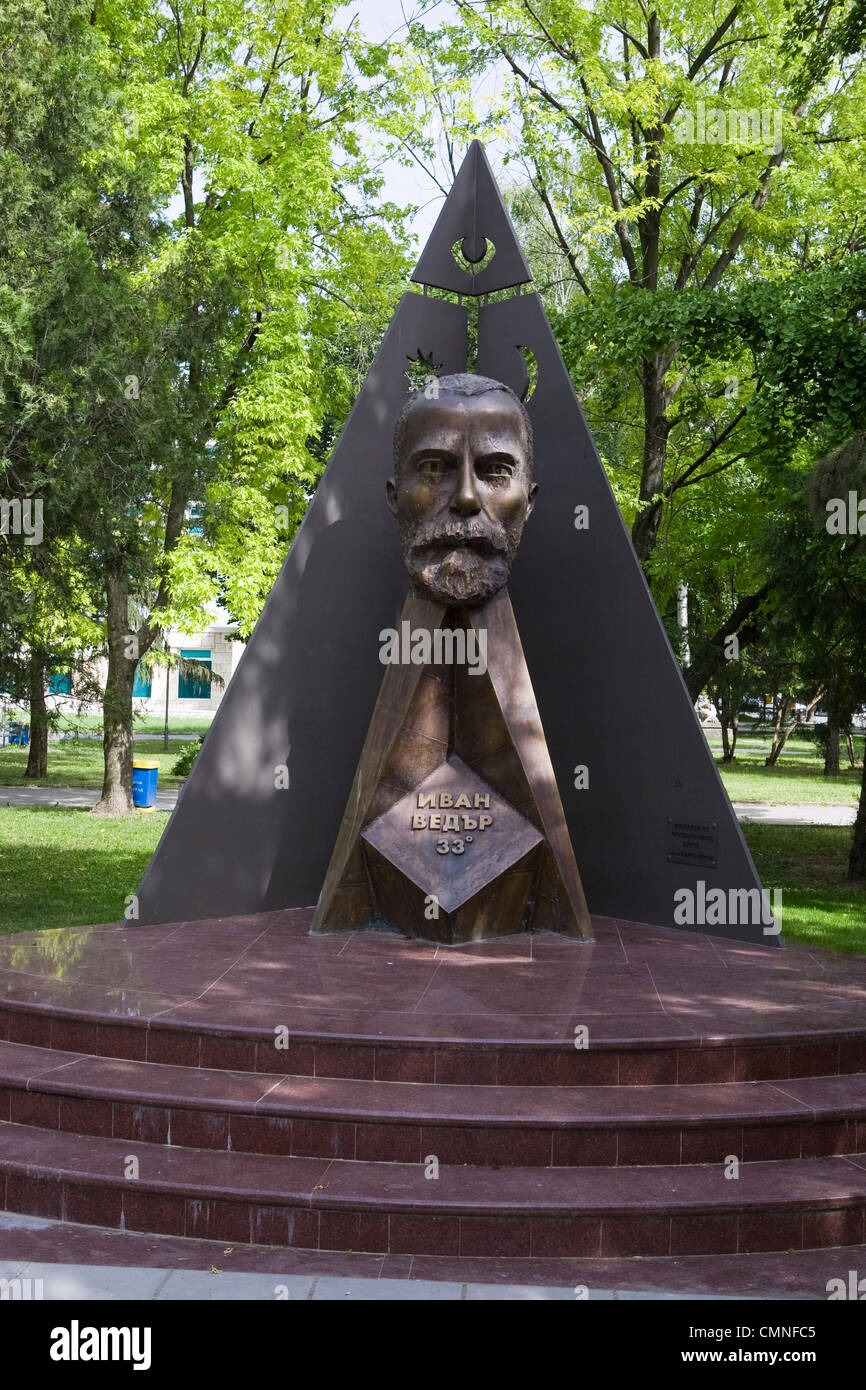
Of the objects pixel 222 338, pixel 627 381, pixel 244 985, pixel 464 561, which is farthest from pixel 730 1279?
pixel 627 381

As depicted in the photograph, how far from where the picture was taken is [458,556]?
28.4 feet

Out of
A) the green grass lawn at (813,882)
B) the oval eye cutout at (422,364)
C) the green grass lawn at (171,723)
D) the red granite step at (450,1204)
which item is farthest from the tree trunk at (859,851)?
the green grass lawn at (171,723)

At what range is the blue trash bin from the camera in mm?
20922

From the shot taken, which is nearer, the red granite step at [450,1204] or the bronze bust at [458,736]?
the red granite step at [450,1204]

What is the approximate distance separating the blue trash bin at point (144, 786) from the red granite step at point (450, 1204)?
15.5 m

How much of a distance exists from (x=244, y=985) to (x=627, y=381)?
13.3 meters

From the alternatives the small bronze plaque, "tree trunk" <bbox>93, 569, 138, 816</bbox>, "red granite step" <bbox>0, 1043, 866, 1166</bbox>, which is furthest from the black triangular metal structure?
"tree trunk" <bbox>93, 569, 138, 816</bbox>

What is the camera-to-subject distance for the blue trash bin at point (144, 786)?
20922mm

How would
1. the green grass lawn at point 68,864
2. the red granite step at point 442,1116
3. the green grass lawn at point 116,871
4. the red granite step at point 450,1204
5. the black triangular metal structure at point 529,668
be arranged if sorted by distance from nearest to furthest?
the red granite step at point 450,1204, the red granite step at point 442,1116, the black triangular metal structure at point 529,668, the green grass lawn at point 116,871, the green grass lawn at point 68,864

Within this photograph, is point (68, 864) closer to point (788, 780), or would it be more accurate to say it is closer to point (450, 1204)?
point (450, 1204)

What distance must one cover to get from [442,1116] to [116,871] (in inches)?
372

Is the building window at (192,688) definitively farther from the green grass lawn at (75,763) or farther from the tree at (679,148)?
the tree at (679,148)

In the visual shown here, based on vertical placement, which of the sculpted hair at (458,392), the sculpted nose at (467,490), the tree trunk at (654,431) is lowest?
the sculpted nose at (467,490)

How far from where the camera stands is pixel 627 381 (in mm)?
18438
